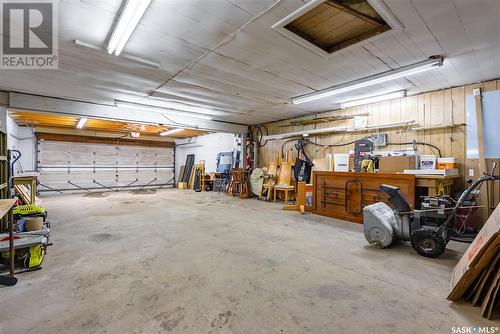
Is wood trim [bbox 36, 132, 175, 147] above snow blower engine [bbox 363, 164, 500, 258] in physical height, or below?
above

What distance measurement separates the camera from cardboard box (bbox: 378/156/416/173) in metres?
4.18

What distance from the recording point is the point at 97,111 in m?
5.59

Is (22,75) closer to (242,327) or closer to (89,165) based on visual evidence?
(242,327)

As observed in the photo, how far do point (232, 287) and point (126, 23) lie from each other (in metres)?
2.82

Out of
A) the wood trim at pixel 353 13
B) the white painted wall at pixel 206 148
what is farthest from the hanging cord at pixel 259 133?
the wood trim at pixel 353 13

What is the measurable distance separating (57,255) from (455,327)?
13.4 feet

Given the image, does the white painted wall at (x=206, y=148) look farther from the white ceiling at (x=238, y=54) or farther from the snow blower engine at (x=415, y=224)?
the snow blower engine at (x=415, y=224)

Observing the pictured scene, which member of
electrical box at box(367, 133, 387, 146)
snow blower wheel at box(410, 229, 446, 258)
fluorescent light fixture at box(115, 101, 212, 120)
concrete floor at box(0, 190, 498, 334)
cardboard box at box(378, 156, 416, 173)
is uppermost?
fluorescent light fixture at box(115, 101, 212, 120)

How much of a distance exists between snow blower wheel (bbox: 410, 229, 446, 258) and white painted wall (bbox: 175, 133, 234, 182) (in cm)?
781

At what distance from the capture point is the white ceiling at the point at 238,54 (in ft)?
7.23

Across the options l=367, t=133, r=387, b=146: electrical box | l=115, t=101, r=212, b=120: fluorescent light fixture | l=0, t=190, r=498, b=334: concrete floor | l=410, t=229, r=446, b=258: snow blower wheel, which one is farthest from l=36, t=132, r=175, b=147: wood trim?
l=410, t=229, r=446, b=258: snow blower wheel

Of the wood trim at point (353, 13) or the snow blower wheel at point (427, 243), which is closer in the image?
the wood trim at point (353, 13)

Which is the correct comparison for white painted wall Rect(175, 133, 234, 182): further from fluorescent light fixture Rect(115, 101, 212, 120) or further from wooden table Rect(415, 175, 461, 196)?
wooden table Rect(415, 175, 461, 196)

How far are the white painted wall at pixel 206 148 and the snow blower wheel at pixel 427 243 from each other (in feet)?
25.6
